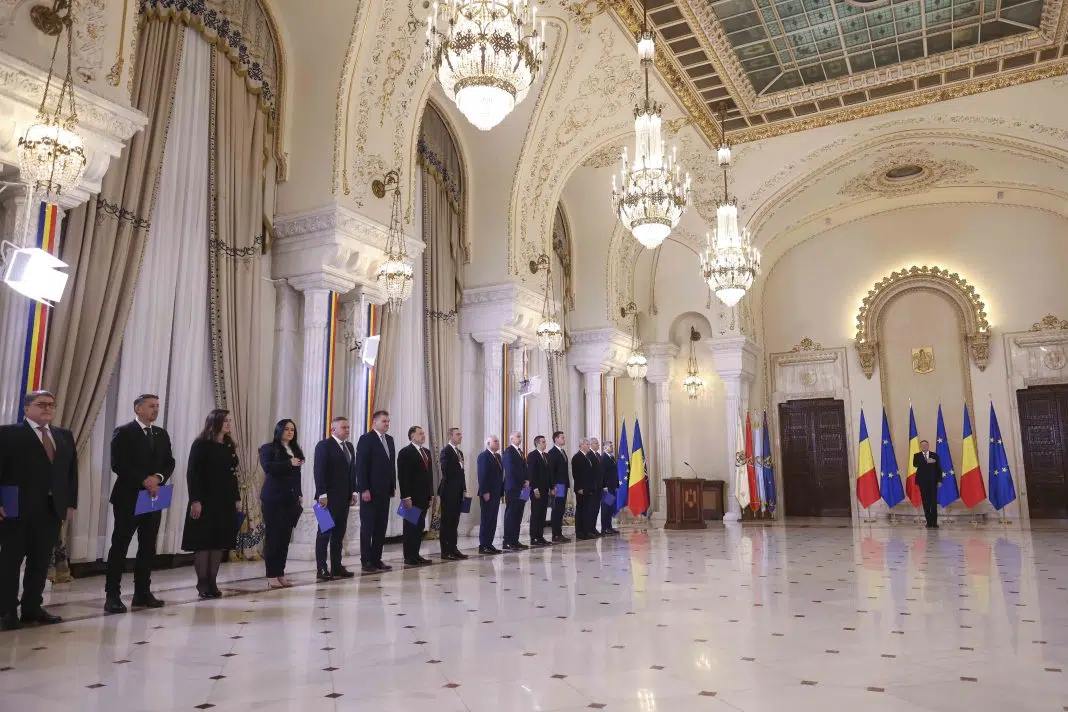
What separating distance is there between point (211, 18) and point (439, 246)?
4282 mm

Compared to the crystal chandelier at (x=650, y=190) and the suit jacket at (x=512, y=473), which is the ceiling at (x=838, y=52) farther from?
the suit jacket at (x=512, y=473)

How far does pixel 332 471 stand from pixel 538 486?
13.2 ft

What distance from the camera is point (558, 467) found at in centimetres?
1091

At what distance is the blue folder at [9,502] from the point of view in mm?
4387

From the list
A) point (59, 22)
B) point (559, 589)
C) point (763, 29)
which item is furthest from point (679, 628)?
point (763, 29)

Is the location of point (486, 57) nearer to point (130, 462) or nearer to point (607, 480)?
point (130, 462)

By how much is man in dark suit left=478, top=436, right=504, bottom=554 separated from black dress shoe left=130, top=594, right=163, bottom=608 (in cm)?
415

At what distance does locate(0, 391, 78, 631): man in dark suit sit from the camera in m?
4.41

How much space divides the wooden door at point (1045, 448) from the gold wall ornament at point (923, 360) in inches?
65.5

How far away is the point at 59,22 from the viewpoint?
5.73 metres

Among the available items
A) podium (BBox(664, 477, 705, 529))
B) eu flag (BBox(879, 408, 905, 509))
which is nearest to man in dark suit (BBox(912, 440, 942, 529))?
eu flag (BBox(879, 408, 905, 509))

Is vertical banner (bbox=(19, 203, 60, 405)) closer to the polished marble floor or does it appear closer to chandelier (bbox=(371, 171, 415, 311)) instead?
the polished marble floor

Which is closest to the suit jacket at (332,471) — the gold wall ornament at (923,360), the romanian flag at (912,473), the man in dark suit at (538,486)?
the man in dark suit at (538,486)

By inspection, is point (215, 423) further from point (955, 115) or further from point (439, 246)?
point (955, 115)
